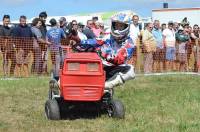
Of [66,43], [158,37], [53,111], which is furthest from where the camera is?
[158,37]

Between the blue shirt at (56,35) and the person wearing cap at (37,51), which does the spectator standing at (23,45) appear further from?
the blue shirt at (56,35)

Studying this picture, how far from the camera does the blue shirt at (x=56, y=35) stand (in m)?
15.7

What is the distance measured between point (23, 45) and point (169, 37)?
5312 mm

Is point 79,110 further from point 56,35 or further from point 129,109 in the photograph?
point 56,35

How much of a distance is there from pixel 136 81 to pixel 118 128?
6751 millimetres

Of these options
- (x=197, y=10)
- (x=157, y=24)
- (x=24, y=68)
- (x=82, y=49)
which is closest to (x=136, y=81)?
(x=24, y=68)

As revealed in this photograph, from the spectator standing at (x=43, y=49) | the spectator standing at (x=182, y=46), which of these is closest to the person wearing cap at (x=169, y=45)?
the spectator standing at (x=182, y=46)

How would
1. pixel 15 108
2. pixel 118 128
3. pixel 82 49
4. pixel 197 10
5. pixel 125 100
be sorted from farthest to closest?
1. pixel 197 10
2. pixel 125 100
3. pixel 15 108
4. pixel 82 49
5. pixel 118 128

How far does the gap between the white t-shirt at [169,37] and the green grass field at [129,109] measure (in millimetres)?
3833

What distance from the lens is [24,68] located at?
603 inches

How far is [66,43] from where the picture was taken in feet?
52.2

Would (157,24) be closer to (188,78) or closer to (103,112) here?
(188,78)

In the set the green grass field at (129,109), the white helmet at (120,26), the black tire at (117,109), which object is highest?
the white helmet at (120,26)

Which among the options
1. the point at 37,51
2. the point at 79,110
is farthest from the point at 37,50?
the point at 79,110
